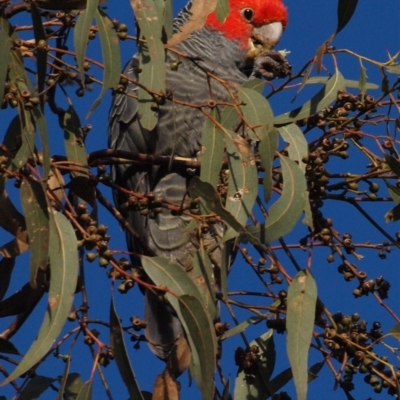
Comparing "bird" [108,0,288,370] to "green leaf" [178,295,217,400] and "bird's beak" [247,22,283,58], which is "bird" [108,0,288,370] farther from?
"green leaf" [178,295,217,400]

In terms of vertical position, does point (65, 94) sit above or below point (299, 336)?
above

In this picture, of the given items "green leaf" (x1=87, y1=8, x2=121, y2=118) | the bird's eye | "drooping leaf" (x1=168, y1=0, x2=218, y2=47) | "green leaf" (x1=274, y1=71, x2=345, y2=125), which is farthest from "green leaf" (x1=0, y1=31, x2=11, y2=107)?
the bird's eye

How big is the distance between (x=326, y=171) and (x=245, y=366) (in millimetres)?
364

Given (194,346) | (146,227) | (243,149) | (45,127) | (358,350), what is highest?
(146,227)

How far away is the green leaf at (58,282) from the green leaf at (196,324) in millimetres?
140

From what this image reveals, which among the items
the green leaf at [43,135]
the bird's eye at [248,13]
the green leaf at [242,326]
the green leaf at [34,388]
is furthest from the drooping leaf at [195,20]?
the bird's eye at [248,13]

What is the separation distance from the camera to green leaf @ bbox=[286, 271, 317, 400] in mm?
1160

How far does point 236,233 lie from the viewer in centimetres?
117

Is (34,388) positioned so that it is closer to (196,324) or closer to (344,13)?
(196,324)

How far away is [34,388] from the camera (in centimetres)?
124

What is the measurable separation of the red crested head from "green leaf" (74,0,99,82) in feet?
4.71

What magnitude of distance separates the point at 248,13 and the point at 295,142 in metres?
1.44

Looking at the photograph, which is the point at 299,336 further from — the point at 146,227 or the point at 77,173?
the point at 146,227

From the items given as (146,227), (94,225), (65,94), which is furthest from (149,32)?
(146,227)
